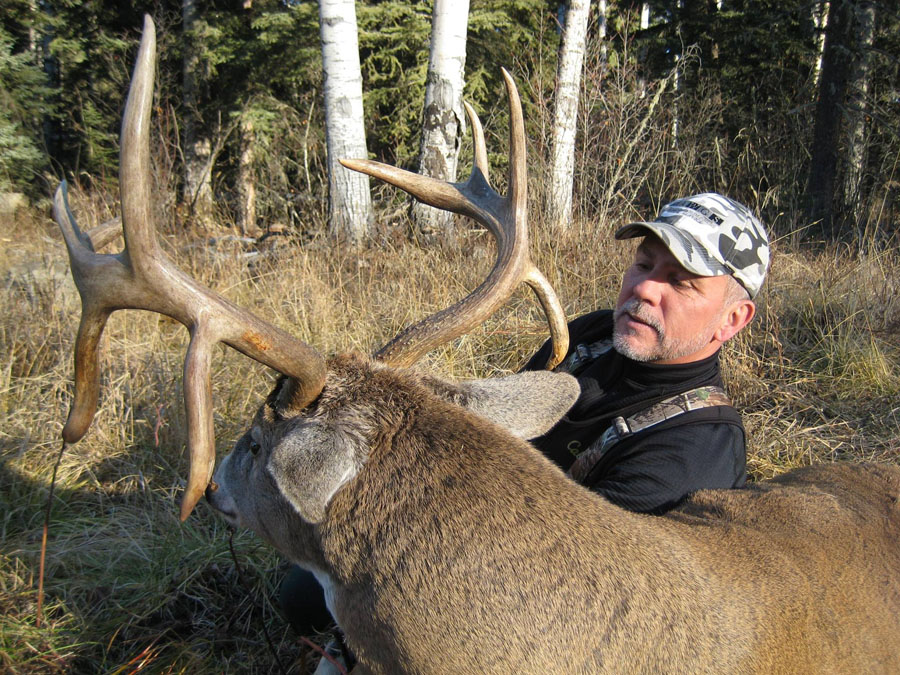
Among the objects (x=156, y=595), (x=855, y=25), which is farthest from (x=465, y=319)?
(x=855, y=25)

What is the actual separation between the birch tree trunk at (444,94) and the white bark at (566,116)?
1.05 metres

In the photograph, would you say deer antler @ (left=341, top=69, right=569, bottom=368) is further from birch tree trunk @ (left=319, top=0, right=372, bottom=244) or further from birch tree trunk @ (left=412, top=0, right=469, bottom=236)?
birch tree trunk @ (left=412, top=0, right=469, bottom=236)

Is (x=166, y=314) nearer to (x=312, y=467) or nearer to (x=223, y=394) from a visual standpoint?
(x=312, y=467)

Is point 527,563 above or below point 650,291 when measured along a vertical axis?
below

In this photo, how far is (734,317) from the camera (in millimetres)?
2494

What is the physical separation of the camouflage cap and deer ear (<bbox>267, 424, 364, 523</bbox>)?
1.31 metres

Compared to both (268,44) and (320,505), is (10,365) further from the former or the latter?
(268,44)

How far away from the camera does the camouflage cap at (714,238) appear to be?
7.58ft

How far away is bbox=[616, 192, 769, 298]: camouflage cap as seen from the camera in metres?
2.31

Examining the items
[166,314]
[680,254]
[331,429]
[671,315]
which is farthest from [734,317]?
[166,314]

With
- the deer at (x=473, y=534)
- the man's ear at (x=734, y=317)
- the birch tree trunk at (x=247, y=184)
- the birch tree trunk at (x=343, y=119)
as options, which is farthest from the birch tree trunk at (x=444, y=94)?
the deer at (x=473, y=534)

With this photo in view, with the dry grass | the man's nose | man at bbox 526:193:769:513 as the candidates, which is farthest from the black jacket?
the dry grass

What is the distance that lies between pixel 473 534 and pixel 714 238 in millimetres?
1410

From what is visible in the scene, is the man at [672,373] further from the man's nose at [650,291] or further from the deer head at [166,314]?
the deer head at [166,314]
